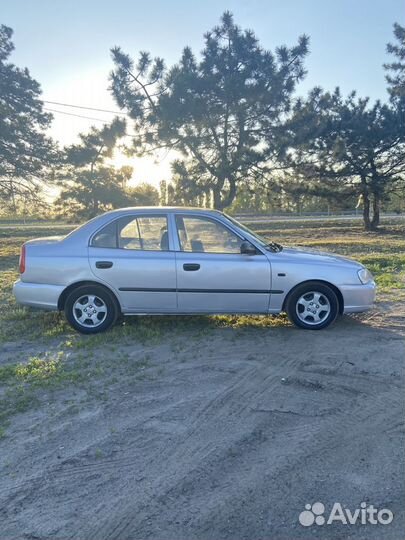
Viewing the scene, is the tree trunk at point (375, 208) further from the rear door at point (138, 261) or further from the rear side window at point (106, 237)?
the rear side window at point (106, 237)

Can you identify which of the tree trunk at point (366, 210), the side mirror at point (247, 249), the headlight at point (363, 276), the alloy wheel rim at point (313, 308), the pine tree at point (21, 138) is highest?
the pine tree at point (21, 138)

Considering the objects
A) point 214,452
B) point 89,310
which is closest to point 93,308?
point 89,310

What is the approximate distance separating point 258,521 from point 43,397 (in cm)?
228

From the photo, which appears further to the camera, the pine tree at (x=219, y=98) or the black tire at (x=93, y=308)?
the pine tree at (x=219, y=98)

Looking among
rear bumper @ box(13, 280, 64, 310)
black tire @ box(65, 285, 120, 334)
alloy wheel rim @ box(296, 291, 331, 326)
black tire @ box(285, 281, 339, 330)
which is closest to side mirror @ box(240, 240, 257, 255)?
black tire @ box(285, 281, 339, 330)

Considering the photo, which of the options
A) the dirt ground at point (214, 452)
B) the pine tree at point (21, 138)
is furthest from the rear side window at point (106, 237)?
the pine tree at point (21, 138)

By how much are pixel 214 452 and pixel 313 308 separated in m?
3.08

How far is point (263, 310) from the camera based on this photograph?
577 centimetres

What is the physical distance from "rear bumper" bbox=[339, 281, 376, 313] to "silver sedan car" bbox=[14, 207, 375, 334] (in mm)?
13

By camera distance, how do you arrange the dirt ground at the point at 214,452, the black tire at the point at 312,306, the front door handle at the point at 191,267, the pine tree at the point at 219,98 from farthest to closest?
the pine tree at the point at 219,98, the black tire at the point at 312,306, the front door handle at the point at 191,267, the dirt ground at the point at 214,452

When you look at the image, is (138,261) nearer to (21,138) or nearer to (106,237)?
(106,237)

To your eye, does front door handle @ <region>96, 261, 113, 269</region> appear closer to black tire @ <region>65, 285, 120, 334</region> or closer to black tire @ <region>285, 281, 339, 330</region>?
black tire @ <region>65, 285, 120, 334</region>

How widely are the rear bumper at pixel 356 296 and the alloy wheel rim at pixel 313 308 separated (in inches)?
9.4

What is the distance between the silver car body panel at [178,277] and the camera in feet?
18.5
